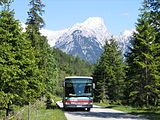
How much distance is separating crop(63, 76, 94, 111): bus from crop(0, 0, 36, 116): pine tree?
400 cm

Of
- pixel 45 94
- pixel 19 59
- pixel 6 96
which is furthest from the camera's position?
pixel 45 94

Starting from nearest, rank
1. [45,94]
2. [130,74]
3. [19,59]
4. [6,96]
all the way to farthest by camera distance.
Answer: [6,96] < [19,59] < [130,74] < [45,94]

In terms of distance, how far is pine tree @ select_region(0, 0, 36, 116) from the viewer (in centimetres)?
1967

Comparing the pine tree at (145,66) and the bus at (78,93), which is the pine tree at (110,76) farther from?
the bus at (78,93)

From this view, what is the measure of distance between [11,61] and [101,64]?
126 ft

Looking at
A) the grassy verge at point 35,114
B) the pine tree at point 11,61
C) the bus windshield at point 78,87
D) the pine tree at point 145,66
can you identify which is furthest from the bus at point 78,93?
the pine tree at point 145,66

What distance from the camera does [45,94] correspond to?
47312 mm

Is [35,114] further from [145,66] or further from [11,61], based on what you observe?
[145,66]

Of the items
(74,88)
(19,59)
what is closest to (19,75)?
(19,59)

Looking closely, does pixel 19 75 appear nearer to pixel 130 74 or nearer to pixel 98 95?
pixel 130 74

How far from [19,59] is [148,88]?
18.3 m

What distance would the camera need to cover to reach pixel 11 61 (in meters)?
20.0

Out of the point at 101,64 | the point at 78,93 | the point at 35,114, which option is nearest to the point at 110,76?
the point at 101,64

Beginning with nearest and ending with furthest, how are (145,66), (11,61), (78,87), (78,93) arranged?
1. (11,61)
2. (78,93)
3. (78,87)
4. (145,66)
